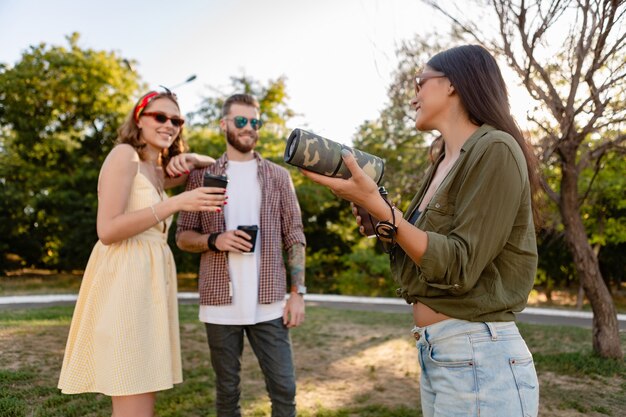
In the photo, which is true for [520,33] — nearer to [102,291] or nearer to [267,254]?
[267,254]

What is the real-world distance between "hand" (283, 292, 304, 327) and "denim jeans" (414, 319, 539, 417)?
165 centimetres

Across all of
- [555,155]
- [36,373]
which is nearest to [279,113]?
[555,155]

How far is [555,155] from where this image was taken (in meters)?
6.32

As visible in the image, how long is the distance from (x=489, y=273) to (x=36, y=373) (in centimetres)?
490

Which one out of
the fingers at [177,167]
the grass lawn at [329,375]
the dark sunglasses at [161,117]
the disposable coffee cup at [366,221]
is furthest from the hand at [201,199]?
the grass lawn at [329,375]

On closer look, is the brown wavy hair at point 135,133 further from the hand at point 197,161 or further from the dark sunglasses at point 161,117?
the hand at point 197,161

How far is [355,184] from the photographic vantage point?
164cm

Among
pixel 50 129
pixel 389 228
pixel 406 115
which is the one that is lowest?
pixel 389 228

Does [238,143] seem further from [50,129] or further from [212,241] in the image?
[50,129]

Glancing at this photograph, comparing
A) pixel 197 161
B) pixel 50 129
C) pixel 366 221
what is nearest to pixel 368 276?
pixel 197 161

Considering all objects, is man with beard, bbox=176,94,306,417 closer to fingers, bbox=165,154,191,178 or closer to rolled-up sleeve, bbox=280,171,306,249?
rolled-up sleeve, bbox=280,171,306,249

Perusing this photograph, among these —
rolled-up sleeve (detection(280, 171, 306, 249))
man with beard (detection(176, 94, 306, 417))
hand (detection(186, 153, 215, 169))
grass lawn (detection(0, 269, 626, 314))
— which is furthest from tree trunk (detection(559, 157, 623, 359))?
grass lawn (detection(0, 269, 626, 314))

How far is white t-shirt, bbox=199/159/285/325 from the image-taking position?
3.25 metres

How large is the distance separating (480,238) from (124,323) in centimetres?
185
